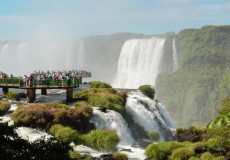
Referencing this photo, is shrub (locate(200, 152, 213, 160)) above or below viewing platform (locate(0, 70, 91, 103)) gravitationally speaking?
below

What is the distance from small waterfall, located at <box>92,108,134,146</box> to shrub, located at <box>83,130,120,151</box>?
15.8 feet

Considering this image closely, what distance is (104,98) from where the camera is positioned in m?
44.0

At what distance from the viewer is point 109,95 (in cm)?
4569

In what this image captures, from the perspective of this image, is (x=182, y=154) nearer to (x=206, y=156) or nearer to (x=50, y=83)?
(x=206, y=156)

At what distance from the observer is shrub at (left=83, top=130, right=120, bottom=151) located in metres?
32.8

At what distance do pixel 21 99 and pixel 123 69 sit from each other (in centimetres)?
8978

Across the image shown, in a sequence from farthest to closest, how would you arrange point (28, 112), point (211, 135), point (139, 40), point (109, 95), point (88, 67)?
point (88, 67)
point (139, 40)
point (109, 95)
point (211, 135)
point (28, 112)

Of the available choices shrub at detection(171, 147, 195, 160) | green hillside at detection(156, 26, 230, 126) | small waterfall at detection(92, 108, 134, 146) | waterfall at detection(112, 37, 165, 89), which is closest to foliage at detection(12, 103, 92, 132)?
small waterfall at detection(92, 108, 134, 146)

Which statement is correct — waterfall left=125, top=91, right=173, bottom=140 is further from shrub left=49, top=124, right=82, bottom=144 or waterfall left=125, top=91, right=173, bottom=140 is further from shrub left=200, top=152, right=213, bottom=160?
shrub left=49, top=124, right=82, bottom=144

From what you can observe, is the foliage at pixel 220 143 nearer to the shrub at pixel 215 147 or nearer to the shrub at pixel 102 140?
the shrub at pixel 215 147

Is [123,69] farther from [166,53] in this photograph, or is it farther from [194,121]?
[194,121]

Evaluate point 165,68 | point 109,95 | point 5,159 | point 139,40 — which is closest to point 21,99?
point 109,95

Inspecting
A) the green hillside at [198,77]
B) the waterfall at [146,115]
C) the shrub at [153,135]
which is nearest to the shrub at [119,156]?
the shrub at [153,135]

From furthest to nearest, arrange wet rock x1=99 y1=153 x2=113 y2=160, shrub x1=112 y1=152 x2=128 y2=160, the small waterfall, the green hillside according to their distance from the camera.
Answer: the green hillside < the small waterfall < shrub x1=112 y1=152 x2=128 y2=160 < wet rock x1=99 y1=153 x2=113 y2=160
